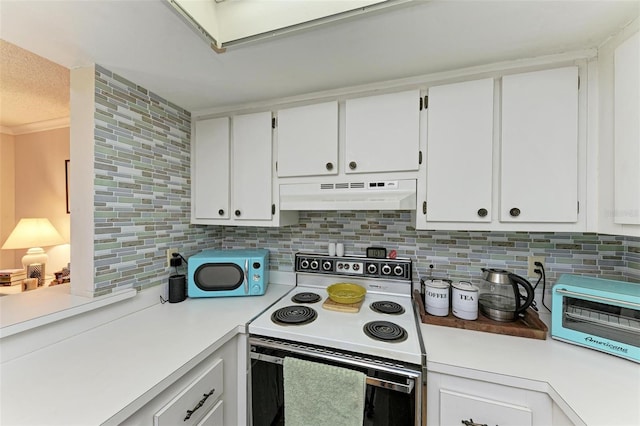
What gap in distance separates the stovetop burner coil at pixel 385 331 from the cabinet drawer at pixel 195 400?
0.70 metres

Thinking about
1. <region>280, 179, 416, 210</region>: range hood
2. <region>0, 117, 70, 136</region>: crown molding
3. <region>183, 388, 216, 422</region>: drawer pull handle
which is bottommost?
<region>183, 388, 216, 422</region>: drawer pull handle

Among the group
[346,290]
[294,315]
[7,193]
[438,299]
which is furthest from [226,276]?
[7,193]

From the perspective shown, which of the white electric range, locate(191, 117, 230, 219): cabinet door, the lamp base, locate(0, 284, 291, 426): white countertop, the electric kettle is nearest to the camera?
locate(0, 284, 291, 426): white countertop

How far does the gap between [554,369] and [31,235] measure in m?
3.57

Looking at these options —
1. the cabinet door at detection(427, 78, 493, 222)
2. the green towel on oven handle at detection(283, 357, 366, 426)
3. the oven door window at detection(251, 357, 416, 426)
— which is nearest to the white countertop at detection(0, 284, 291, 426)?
the oven door window at detection(251, 357, 416, 426)

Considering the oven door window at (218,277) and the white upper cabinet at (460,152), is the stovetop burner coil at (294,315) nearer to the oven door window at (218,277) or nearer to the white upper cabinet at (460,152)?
the oven door window at (218,277)

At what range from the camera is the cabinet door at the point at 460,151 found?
47.6 inches

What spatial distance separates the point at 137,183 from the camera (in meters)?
1.39

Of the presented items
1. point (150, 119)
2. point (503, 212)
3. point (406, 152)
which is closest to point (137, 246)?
point (150, 119)

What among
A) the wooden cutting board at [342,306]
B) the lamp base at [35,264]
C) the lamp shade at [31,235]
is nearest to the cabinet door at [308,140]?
the wooden cutting board at [342,306]

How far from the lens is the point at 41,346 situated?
101cm

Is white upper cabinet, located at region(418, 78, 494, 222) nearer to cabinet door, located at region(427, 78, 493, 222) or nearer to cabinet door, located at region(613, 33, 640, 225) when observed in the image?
cabinet door, located at region(427, 78, 493, 222)

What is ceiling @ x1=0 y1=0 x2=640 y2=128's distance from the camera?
867mm

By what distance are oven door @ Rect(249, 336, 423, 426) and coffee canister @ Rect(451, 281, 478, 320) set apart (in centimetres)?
43
